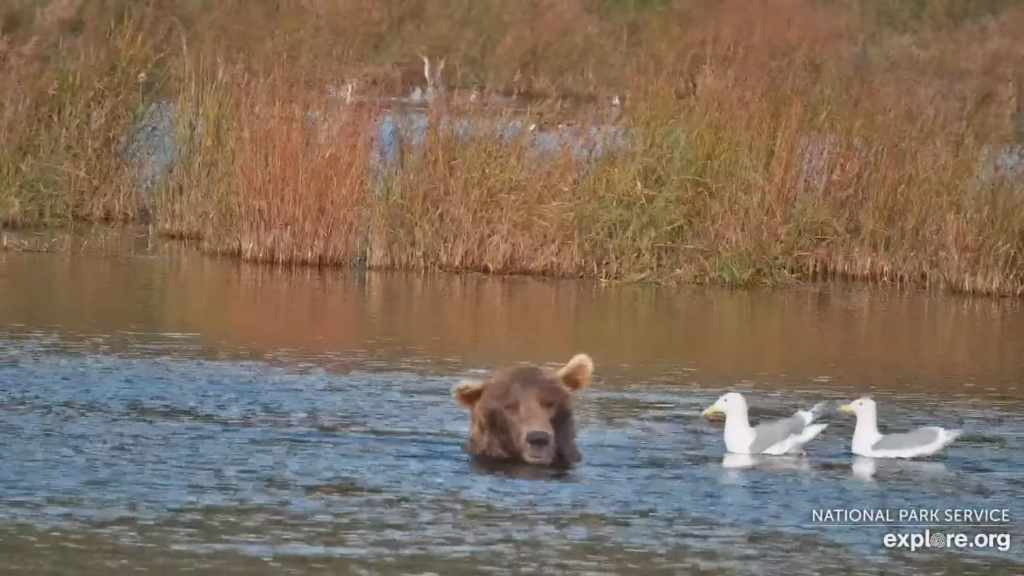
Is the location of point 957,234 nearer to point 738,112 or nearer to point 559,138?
point 738,112

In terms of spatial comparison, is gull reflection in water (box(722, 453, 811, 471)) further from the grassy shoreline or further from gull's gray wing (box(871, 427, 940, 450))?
the grassy shoreline

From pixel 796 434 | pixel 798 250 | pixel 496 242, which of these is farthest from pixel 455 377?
pixel 798 250

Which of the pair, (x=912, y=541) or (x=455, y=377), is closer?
(x=912, y=541)

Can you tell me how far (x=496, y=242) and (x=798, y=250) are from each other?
8.40 feet

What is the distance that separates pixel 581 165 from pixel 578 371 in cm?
696

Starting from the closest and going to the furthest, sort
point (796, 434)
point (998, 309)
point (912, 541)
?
point (912, 541), point (796, 434), point (998, 309)

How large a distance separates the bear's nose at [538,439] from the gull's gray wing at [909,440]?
5.61 feet

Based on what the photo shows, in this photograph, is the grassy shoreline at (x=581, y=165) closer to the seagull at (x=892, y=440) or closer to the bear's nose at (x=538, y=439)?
the seagull at (x=892, y=440)

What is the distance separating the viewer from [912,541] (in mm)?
7832

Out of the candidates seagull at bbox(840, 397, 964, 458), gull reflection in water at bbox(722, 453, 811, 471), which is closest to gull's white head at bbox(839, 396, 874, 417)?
seagull at bbox(840, 397, 964, 458)

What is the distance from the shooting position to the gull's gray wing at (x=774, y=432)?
926 cm

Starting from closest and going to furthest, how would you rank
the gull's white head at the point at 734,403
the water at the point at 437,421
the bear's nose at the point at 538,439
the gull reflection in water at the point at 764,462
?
the water at the point at 437,421 < the bear's nose at the point at 538,439 < the gull reflection in water at the point at 764,462 < the gull's white head at the point at 734,403

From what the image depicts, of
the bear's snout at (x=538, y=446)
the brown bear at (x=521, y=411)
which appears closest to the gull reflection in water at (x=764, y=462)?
the brown bear at (x=521, y=411)

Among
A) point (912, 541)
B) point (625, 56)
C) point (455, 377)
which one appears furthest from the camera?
point (625, 56)
